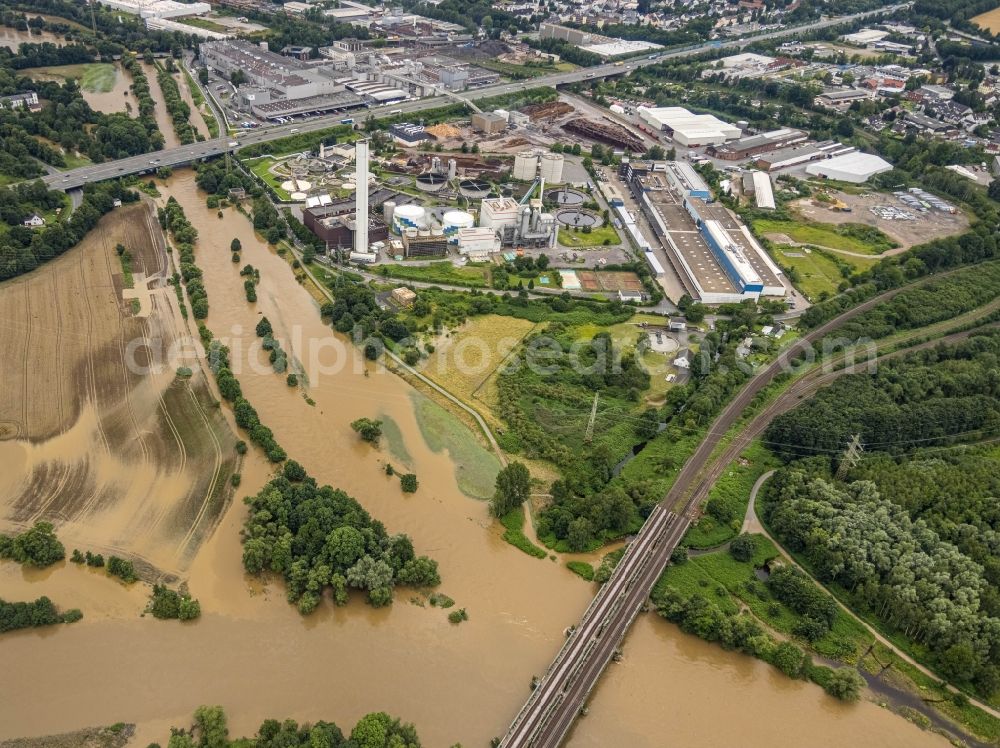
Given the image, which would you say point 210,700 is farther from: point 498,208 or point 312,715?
point 498,208

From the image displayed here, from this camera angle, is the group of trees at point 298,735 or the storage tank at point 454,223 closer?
the group of trees at point 298,735

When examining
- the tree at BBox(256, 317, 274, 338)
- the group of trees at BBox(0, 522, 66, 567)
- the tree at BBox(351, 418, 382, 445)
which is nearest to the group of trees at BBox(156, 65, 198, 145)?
the tree at BBox(256, 317, 274, 338)

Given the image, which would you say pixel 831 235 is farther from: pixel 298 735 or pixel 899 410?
pixel 298 735

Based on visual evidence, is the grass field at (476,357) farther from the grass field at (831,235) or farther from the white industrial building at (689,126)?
the white industrial building at (689,126)

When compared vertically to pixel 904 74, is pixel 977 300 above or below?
below

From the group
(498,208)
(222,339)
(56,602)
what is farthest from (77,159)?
(56,602)

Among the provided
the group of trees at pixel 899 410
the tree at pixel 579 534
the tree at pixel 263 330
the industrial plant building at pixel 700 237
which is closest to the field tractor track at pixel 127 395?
the tree at pixel 263 330
